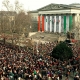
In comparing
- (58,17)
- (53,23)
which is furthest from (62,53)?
(53,23)

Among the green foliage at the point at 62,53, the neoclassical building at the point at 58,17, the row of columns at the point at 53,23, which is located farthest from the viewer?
the row of columns at the point at 53,23

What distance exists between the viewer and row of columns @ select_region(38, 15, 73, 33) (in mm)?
72062

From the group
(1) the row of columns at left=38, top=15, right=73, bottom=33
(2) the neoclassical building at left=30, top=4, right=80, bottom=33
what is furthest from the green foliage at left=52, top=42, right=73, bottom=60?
(1) the row of columns at left=38, top=15, right=73, bottom=33

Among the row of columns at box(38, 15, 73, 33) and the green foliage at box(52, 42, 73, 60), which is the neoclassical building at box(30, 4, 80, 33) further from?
the green foliage at box(52, 42, 73, 60)

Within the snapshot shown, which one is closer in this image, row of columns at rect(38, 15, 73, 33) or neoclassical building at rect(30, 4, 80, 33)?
neoclassical building at rect(30, 4, 80, 33)

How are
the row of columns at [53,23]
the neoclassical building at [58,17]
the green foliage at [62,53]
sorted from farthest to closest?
the row of columns at [53,23] → the neoclassical building at [58,17] → the green foliage at [62,53]

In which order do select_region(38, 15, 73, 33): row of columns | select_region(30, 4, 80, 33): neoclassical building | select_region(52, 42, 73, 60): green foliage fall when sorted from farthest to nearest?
select_region(38, 15, 73, 33): row of columns, select_region(30, 4, 80, 33): neoclassical building, select_region(52, 42, 73, 60): green foliage

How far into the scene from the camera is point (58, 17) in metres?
74.9

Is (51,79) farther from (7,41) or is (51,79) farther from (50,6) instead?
(50,6)

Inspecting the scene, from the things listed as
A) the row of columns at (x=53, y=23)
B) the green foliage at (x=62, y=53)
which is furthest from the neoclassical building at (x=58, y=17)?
the green foliage at (x=62, y=53)

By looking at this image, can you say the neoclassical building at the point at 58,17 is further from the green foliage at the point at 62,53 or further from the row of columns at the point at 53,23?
the green foliage at the point at 62,53

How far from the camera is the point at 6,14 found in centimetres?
5662

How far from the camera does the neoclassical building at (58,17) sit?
70438 mm

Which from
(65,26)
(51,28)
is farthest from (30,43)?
(51,28)
